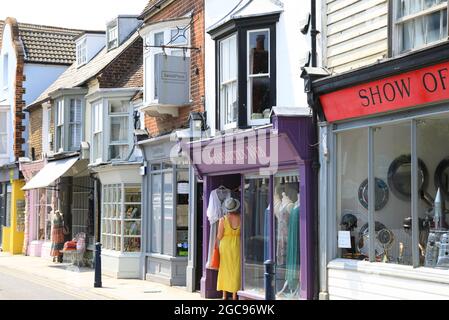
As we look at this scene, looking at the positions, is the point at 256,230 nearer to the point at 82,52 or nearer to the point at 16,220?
the point at 82,52

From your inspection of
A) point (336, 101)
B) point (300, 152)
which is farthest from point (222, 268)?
point (336, 101)

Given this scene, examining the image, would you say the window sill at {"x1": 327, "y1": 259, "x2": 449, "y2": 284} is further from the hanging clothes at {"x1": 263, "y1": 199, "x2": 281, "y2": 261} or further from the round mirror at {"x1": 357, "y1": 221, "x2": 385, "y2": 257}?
the hanging clothes at {"x1": 263, "y1": 199, "x2": 281, "y2": 261}

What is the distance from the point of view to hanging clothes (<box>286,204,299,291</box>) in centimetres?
1227

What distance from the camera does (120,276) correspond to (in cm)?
1909

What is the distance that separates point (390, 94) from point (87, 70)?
1765 cm

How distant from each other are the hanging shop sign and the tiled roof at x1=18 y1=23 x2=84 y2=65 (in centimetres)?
2181

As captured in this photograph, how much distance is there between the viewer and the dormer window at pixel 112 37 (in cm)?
2526

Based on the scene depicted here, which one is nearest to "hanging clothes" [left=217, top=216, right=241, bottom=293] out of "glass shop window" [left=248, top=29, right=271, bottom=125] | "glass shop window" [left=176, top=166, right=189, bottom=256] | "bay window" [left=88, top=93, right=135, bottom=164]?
"glass shop window" [left=248, top=29, right=271, bottom=125]

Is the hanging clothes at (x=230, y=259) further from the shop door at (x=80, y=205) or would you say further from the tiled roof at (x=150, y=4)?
the shop door at (x=80, y=205)

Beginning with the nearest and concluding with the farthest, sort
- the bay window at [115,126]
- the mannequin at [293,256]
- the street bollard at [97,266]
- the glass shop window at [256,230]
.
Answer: the mannequin at [293,256] < the glass shop window at [256,230] < the street bollard at [97,266] < the bay window at [115,126]

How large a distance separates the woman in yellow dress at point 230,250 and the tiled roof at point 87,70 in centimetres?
956

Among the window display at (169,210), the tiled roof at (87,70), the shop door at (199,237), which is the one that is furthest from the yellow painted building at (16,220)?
the shop door at (199,237)

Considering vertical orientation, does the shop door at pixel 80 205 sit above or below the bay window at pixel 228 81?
below
